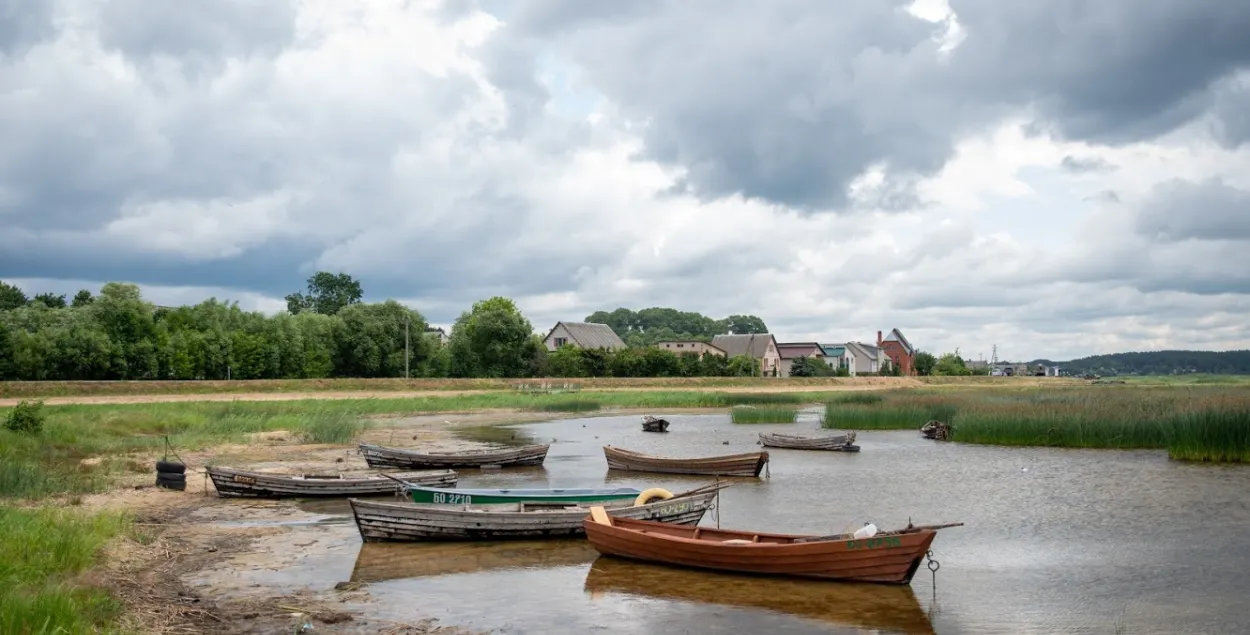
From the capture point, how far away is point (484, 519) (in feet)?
59.8

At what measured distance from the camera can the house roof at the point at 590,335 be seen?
12018 centimetres

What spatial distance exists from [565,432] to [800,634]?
37.9m

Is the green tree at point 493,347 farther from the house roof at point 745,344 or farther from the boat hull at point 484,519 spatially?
the boat hull at point 484,519

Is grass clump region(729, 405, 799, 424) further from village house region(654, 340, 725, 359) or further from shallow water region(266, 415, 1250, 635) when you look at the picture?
village house region(654, 340, 725, 359)

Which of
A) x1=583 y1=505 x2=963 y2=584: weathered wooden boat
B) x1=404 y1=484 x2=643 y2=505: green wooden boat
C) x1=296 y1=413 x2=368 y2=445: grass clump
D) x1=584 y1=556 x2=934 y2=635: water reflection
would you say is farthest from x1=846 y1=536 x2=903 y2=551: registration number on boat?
x1=296 y1=413 x2=368 y2=445: grass clump

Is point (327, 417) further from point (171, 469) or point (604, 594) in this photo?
point (604, 594)

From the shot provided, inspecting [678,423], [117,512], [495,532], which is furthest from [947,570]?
[678,423]

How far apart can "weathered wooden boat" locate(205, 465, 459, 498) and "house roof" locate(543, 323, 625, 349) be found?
93032 mm

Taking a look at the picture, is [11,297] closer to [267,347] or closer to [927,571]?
[267,347]

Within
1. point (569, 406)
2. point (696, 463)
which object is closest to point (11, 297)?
point (569, 406)

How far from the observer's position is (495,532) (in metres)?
18.3

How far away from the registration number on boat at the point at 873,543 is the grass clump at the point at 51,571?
10.3m

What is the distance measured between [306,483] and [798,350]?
116 metres

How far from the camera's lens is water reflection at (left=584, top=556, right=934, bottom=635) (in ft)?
43.7
